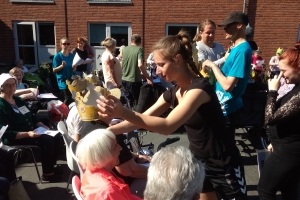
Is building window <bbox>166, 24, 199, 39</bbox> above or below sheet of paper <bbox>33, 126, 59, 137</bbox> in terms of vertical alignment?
above

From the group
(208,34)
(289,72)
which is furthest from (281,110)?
(208,34)

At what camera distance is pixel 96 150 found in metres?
2.03

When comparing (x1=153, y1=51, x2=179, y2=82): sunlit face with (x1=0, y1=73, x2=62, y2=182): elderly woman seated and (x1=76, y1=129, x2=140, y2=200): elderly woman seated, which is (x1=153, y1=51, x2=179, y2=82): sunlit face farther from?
(x1=0, y1=73, x2=62, y2=182): elderly woman seated

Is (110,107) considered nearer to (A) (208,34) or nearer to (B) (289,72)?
(B) (289,72)

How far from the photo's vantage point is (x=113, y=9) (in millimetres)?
10172

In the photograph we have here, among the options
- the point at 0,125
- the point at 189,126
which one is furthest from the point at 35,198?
the point at 189,126

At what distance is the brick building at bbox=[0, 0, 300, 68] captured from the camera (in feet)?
33.0

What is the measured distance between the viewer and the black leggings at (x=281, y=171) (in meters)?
2.12

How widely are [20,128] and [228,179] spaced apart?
2903mm

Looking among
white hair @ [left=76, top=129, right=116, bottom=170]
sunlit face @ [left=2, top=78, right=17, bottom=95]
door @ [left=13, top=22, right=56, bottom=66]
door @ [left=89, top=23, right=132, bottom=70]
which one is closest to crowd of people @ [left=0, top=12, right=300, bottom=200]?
white hair @ [left=76, top=129, right=116, bottom=170]

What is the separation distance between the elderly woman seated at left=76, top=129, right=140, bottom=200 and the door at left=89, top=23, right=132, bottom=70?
8.62 meters

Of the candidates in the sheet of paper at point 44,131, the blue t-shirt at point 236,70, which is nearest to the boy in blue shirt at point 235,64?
the blue t-shirt at point 236,70

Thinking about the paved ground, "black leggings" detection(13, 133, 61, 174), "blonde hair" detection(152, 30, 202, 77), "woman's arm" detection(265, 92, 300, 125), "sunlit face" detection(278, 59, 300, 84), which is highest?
"blonde hair" detection(152, 30, 202, 77)

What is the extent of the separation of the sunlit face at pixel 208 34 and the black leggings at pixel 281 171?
59.8 inches
